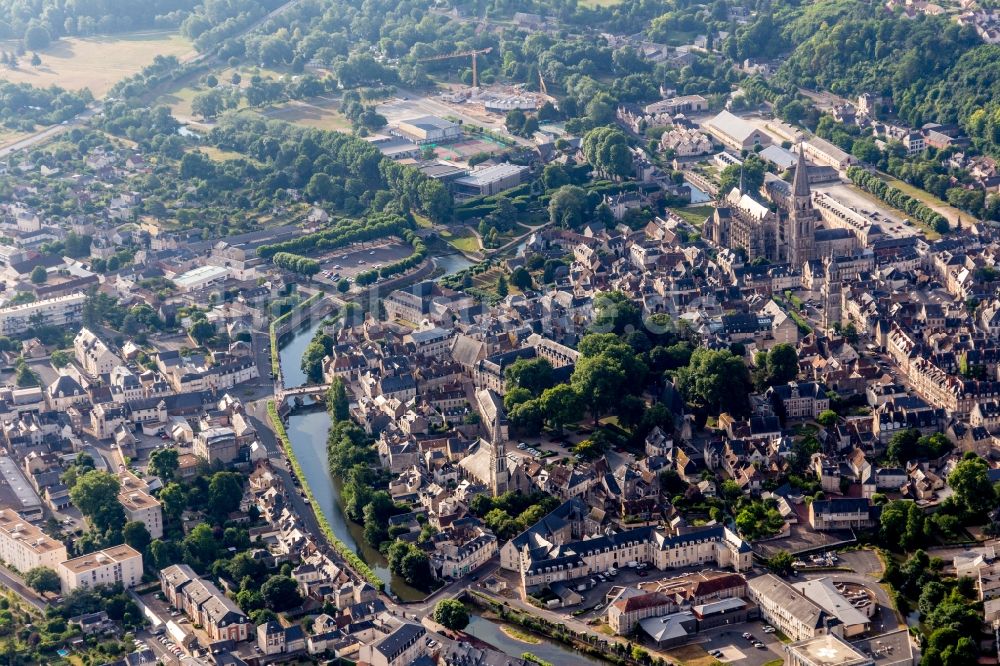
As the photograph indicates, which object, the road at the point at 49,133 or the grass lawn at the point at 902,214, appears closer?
the grass lawn at the point at 902,214

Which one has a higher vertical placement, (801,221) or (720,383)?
(720,383)

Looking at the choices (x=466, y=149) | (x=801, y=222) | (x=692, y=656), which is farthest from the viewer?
(x=466, y=149)

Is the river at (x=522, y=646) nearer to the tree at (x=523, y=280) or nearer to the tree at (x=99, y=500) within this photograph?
the tree at (x=99, y=500)

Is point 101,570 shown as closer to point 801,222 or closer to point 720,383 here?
point 720,383

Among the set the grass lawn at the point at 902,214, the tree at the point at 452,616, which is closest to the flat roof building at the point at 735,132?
the grass lawn at the point at 902,214

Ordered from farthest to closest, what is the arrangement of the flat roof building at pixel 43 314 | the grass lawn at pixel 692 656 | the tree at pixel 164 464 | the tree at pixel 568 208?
the tree at pixel 568 208
the flat roof building at pixel 43 314
the tree at pixel 164 464
the grass lawn at pixel 692 656

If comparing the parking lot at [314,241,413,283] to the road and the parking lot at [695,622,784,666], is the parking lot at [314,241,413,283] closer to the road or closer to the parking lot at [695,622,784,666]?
the road

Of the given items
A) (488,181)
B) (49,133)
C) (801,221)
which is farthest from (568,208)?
(49,133)

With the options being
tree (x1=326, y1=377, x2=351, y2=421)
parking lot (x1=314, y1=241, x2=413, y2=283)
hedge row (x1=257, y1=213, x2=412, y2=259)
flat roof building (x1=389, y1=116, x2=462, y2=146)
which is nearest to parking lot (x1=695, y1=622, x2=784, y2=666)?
tree (x1=326, y1=377, x2=351, y2=421)
